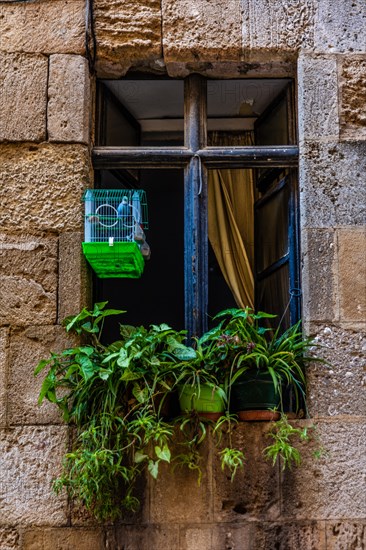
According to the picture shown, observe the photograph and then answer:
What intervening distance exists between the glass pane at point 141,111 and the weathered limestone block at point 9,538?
6.48 feet

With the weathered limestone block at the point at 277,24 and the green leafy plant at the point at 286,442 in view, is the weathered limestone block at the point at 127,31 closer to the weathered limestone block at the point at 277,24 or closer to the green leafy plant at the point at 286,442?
the weathered limestone block at the point at 277,24

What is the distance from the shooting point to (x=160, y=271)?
7.75 m

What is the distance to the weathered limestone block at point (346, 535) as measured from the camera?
13.1ft

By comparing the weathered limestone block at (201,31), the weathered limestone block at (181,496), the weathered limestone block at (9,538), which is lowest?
the weathered limestone block at (9,538)

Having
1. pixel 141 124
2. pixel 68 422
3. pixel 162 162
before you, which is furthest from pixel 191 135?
pixel 68 422

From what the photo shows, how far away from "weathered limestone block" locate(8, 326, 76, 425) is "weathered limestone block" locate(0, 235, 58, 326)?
0.20 ft

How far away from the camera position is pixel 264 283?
4805mm

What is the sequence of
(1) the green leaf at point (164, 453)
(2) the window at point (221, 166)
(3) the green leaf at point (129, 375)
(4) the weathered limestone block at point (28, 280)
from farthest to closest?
(2) the window at point (221, 166)
(4) the weathered limestone block at point (28, 280)
(3) the green leaf at point (129, 375)
(1) the green leaf at point (164, 453)

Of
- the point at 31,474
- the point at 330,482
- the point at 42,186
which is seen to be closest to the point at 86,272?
the point at 42,186

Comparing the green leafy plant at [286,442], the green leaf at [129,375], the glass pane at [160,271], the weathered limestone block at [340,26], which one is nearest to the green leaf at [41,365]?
the green leaf at [129,375]

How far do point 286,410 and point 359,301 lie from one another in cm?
62

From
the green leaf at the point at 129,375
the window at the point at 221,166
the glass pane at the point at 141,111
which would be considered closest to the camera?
the green leaf at the point at 129,375

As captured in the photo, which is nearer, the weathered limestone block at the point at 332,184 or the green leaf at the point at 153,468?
the green leaf at the point at 153,468

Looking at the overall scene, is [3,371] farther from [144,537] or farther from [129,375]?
[144,537]
